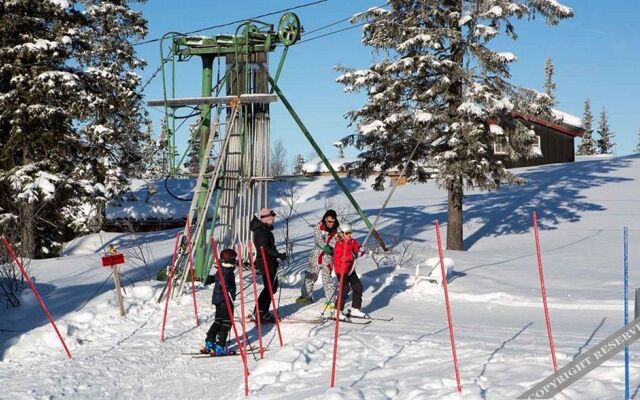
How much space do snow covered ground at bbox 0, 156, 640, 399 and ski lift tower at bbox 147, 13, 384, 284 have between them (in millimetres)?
1475

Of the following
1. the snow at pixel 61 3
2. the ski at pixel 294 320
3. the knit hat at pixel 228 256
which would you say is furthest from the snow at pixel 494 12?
the snow at pixel 61 3

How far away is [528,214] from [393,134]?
9.24 metres

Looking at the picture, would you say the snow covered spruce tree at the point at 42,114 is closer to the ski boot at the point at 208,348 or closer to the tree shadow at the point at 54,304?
the tree shadow at the point at 54,304

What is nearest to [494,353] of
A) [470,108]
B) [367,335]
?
[367,335]

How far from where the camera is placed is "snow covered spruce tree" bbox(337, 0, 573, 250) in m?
18.3

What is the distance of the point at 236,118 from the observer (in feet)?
44.3

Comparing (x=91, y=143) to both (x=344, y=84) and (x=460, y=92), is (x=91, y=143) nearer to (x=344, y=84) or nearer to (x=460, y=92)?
(x=344, y=84)

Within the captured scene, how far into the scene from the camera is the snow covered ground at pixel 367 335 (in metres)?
7.24

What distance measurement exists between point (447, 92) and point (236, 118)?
7391 mm

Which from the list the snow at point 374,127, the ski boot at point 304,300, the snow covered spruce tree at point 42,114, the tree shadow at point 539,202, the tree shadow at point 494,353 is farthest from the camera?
the tree shadow at point 539,202

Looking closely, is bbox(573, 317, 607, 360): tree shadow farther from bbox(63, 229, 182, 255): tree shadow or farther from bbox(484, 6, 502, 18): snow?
bbox(63, 229, 182, 255): tree shadow

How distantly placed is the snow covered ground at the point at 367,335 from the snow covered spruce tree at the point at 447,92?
2520 mm

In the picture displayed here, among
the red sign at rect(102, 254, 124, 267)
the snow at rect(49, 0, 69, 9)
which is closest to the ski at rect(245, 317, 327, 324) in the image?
the red sign at rect(102, 254, 124, 267)

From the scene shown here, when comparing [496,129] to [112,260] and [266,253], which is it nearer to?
[266,253]
